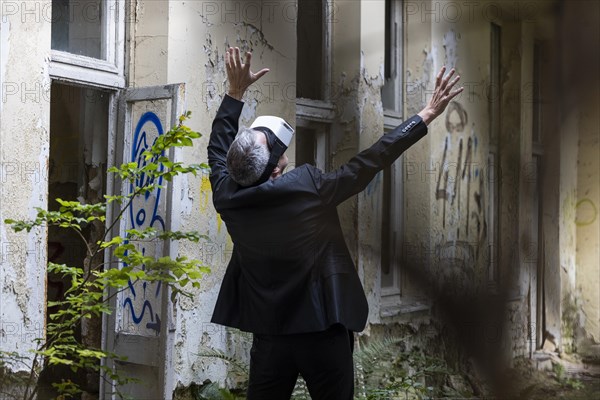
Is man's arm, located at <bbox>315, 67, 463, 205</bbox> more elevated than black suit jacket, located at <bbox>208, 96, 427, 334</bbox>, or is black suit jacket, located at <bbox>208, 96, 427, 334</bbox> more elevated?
man's arm, located at <bbox>315, 67, 463, 205</bbox>

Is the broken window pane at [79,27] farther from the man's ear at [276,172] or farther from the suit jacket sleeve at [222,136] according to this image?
the man's ear at [276,172]

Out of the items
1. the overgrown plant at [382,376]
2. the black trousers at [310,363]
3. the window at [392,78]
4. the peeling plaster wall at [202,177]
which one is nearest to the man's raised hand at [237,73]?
the black trousers at [310,363]

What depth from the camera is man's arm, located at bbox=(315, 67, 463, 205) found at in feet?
6.15

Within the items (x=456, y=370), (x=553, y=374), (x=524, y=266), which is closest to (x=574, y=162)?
(x=524, y=266)

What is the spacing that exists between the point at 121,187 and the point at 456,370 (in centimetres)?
339

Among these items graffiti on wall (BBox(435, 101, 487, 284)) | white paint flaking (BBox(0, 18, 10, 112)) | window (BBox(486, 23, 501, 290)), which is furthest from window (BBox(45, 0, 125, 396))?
window (BBox(486, 23, 501, 290))

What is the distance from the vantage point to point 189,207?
4148 millimetres

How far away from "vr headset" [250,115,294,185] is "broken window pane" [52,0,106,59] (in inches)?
56.5

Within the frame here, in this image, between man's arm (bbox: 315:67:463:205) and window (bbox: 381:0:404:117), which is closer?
man's arm (bbox: 315:67:463:205)

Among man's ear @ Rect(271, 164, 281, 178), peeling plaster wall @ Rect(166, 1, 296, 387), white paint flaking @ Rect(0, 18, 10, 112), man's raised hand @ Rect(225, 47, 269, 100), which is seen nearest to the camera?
man's raised hand @ Rect(225, 47, 269, 100)

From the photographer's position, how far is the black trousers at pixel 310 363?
2.63 metres

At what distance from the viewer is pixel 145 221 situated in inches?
152

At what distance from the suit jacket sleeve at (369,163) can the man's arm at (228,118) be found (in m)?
0.40

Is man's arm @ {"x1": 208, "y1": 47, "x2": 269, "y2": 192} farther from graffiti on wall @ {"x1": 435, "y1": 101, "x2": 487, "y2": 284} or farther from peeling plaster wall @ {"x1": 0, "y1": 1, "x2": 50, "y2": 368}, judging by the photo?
graffiti on wall @ {"x1": 435, "y1": 101, "x2": 487, "y2": 284}
